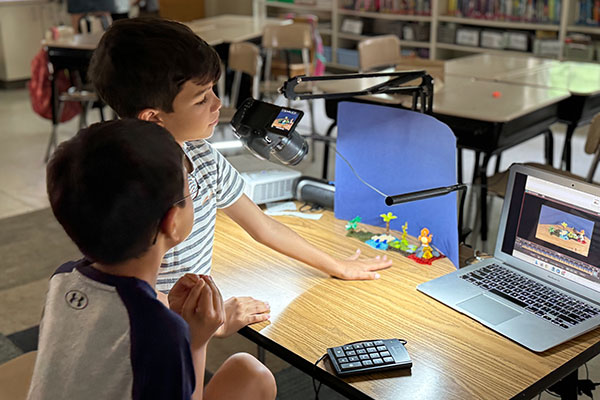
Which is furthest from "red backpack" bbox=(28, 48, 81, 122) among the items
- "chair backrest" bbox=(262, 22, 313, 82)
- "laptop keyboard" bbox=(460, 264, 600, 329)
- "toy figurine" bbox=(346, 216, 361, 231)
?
"laptop keyboard" bbox=(460, 264, 600, 329)

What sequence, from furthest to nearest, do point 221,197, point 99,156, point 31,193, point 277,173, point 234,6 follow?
1. point 234,6
2. point 31,193
3. point 277,173
4. point 221,197
5. point 99,156

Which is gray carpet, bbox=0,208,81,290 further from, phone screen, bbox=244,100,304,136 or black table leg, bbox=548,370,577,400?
black table leg, bbox=548,370,577,400

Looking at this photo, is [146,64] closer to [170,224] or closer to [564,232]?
[170,224]

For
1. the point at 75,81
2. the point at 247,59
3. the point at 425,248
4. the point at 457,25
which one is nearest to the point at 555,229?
the point at 425,248

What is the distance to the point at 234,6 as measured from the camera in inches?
332

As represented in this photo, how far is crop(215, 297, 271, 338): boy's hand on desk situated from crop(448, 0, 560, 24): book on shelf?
16.1 feet

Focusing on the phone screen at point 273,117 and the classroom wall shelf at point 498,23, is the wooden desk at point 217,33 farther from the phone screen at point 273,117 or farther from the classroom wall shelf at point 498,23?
the phone screen at point 273,117

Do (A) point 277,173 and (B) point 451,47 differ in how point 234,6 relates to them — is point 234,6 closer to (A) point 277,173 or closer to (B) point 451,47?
(B) point 451,47

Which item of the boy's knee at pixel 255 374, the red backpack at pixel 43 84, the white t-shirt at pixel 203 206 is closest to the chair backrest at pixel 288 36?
the red backpack at pixel 43 84

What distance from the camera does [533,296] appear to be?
1.42 metres

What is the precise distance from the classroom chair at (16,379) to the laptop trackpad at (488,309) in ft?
2.91

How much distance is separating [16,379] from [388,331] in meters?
0.76

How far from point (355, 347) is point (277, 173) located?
2.88 ft

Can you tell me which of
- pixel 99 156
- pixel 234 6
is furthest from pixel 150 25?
pixel 234 6
